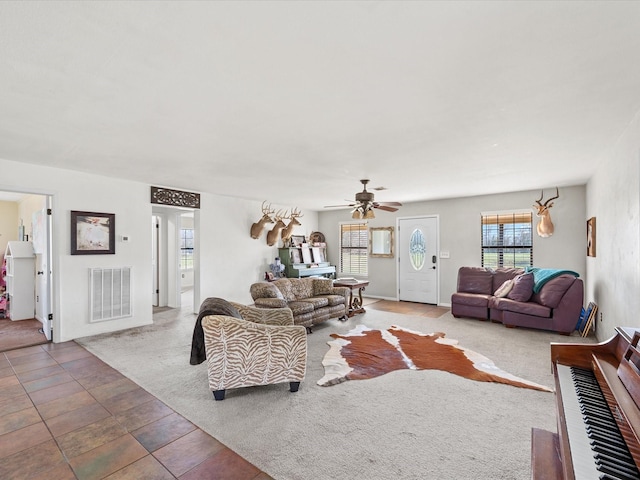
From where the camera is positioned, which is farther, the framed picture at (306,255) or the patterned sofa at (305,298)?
the framed picture at (306,255)

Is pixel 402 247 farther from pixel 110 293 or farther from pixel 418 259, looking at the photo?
pixel 110 293

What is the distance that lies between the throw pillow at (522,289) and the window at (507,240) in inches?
40.0

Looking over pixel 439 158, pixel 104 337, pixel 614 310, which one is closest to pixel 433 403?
pixel 614 310

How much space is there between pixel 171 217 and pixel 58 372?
4195 mm

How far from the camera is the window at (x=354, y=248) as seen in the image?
8578mm

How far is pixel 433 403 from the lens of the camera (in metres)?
2.71

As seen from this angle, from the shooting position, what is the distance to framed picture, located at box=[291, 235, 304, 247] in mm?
8252

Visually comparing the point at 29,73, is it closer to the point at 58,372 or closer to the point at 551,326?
the point at 58,372

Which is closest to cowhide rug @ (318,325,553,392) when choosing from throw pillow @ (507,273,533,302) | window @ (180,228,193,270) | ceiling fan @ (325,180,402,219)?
throw pillow @ (507,273,533,302)

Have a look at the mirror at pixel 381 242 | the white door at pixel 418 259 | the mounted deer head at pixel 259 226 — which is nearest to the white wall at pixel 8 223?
the mounted deer head at pixel 259 226

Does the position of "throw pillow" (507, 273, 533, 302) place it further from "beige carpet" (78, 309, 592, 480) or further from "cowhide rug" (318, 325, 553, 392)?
"cowhide rug" (318, 325, 553, 392)

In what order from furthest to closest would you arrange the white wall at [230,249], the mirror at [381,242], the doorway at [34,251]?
the mirror at [381,242]
the white wall at [230,249]
the doorway at [34,251]

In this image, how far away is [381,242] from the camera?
819 centimetres

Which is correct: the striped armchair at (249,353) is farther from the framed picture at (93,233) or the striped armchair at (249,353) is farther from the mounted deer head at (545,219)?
the mounted deer head at (545,219)
